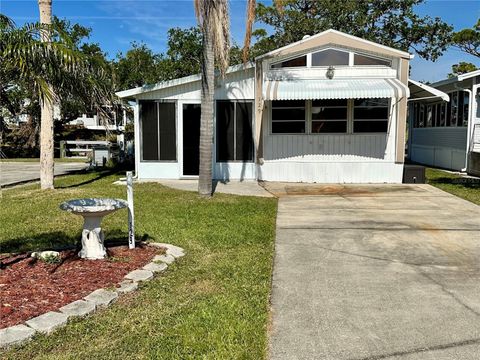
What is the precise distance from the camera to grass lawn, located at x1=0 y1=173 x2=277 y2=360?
11.6 ft

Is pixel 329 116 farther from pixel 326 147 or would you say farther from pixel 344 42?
pixel 344 42

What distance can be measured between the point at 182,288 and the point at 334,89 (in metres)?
9.93

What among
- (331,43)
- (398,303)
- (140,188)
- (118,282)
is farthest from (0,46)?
(331,43)

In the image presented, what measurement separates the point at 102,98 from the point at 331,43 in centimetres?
1020

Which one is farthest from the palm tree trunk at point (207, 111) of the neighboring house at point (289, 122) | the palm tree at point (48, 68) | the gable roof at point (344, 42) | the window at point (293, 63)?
the palm tree at point (48, 68)

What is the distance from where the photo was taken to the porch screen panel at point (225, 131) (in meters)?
14.7

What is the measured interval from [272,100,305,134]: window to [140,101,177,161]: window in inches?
132

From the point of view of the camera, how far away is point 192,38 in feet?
94.5

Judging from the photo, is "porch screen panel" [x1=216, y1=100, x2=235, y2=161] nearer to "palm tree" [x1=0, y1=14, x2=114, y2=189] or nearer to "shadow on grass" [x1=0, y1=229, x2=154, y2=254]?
Result: "shadow on grass" [x1=0, y1=229, x2=154, y2=254]

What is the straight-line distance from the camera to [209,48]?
1109 cm

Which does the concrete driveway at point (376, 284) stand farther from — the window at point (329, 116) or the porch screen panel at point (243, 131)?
the window at point (329, 116)

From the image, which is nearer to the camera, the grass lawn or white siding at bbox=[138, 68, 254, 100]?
the grass lawn

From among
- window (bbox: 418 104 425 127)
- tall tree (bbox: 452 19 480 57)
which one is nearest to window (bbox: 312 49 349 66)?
window (bbox: 418 104 425 127)

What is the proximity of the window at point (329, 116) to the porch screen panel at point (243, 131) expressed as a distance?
215 cm
